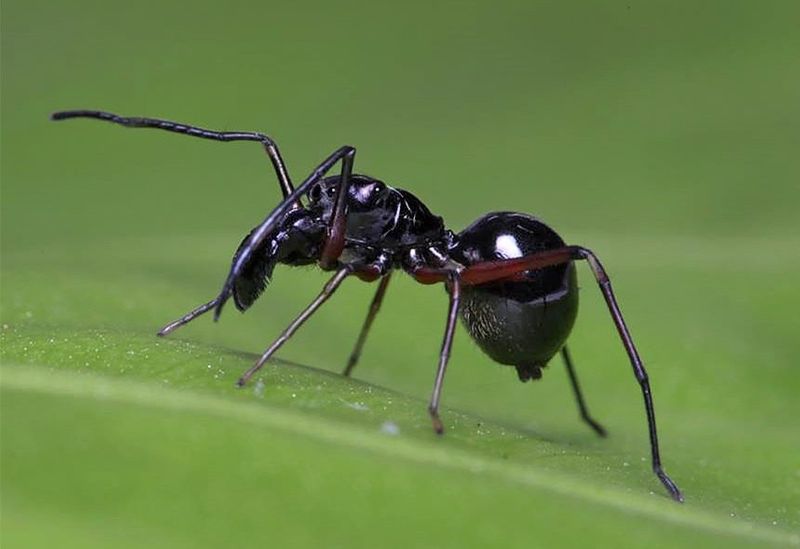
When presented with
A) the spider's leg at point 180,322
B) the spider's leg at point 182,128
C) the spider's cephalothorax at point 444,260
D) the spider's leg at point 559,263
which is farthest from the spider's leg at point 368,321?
the spider's leg at point 180,322

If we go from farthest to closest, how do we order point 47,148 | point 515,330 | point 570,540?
1. point 47,148
2. point 515,330
3. point 570,540

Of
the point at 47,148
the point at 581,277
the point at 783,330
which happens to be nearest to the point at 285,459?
the point at 783,330

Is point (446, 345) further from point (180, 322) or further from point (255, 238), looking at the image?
point (180, 322)

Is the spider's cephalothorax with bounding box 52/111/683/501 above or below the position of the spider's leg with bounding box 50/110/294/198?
below

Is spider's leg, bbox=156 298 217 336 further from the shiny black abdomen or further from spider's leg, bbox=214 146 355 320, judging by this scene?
the shiny black abdomen

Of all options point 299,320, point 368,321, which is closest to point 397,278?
point 368,321

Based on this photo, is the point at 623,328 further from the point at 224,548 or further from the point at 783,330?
the point at 224,548

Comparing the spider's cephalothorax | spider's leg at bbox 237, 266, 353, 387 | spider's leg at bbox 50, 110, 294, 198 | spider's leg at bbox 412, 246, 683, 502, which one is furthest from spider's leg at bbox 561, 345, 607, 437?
spider's leg at bbox 50, 110, 294, 198

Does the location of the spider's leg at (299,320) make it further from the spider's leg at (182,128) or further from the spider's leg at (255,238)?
the spider's leg at (182,128)
